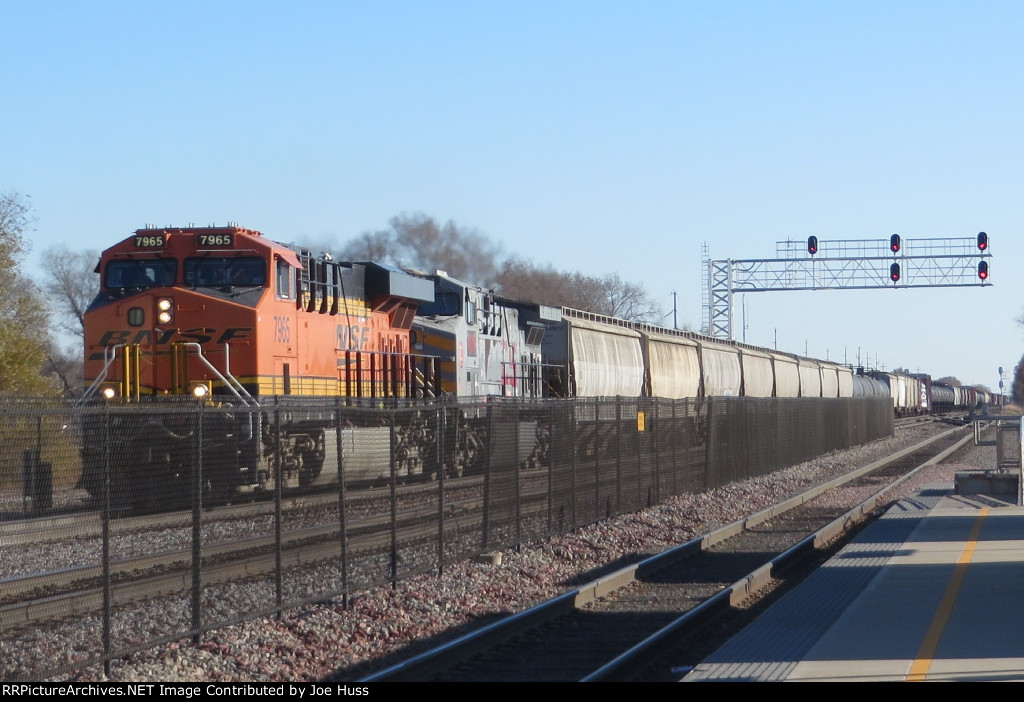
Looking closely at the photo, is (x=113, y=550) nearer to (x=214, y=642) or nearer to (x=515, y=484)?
(x=214, y=642)

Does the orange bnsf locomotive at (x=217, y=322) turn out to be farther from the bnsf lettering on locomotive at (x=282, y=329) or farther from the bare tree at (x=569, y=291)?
the bare tree at (x=569, y=291)

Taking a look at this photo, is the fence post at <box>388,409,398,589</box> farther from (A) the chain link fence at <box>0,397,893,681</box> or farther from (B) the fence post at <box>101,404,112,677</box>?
(B) the fence post at <box>101,404,112,677</box>

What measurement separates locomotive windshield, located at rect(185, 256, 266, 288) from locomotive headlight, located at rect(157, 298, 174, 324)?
0.80 metres

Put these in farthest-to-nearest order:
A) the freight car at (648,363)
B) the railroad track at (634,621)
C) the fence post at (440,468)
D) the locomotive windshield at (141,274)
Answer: the freight car at (648,363) → the locomotive windshield at (141,274) → the fence post at (440,468) → the railroad track at (634,621)

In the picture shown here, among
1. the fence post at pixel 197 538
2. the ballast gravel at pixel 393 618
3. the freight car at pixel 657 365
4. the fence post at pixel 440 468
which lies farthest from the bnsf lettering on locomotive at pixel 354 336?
the fence post at pixel 197 538

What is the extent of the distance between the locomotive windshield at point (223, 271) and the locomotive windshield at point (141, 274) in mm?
274

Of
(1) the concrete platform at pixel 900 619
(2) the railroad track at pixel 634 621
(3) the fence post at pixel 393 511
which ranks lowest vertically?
(2) the railroad track at pixel 634 621

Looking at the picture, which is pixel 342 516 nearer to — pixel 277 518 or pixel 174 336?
Result: pixel 277 518

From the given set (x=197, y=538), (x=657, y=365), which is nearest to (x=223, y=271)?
(x=197, y=538)

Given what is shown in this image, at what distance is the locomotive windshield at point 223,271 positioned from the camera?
678 inches

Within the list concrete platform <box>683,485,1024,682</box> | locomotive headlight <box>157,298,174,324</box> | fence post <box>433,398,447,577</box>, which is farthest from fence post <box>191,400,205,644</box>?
locomotive headlight <box>157,298,174,324</box>

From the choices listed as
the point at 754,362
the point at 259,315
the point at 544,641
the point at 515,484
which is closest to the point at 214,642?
the point at 544,641

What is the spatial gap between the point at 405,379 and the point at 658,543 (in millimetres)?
6393

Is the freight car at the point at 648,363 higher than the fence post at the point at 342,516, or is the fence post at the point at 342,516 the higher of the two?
the freight car at the point at 648,363
